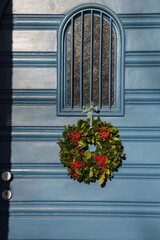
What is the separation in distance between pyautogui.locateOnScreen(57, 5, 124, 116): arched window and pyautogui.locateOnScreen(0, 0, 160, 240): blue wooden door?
0.09 feet

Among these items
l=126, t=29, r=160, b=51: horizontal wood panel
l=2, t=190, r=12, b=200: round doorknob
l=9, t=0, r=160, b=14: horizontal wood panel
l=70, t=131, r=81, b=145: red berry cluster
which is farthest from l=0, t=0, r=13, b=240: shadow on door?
l=126, t=29, r=160, b=51: horizontal wood panel

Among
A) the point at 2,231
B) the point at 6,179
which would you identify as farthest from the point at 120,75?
the point at 2,231

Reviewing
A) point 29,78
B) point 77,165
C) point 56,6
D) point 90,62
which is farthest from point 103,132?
point 56,6

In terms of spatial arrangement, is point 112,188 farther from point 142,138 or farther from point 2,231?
point 2,231

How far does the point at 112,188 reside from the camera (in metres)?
2.04

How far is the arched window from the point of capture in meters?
2.04

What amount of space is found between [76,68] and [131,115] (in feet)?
1.85

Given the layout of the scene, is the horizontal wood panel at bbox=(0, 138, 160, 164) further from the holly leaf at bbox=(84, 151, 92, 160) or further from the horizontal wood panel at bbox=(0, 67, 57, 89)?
the horizontal wood panel at bbox=(0, 67, 57, 89)

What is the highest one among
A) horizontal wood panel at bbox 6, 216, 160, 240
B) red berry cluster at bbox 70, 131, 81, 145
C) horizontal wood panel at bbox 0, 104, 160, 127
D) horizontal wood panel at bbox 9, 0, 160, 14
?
horizontal wood panel at bbox 9, 0, 160, 14

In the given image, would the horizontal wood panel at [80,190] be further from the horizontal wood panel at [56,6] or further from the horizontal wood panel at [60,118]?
the horizontal wood panel at [56,6]

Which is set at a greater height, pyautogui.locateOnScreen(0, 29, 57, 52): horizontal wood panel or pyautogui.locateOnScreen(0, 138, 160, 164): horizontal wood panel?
pyautogui.locateOnScreen(0, 29, 57, 52): horizontal wood panel

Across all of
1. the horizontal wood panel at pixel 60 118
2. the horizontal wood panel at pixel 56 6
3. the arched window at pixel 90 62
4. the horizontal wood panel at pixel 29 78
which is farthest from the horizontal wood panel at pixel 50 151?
the horizontal wood panel at pixel 56 6

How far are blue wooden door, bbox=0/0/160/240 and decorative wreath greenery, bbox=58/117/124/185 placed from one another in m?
0.09

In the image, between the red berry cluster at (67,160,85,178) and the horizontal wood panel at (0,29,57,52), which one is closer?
the red berry cluster at (67,160,85,178)
